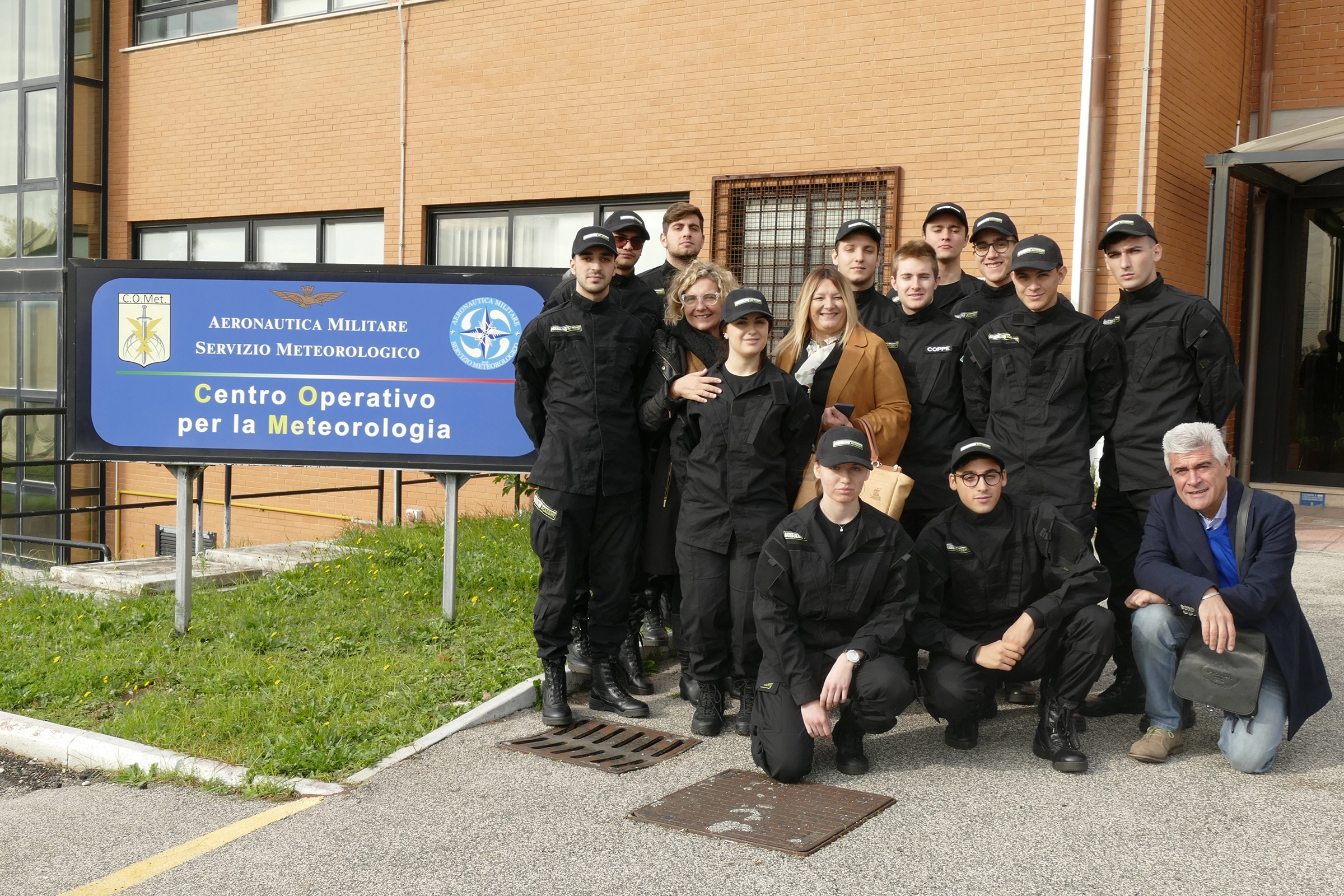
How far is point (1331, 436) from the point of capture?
11.4m

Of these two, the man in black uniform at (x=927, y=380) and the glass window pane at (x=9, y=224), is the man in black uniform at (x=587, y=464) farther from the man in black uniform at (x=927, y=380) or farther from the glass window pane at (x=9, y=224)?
the glass window pane at (x=9, y=224)

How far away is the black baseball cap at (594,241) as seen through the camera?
4.99m

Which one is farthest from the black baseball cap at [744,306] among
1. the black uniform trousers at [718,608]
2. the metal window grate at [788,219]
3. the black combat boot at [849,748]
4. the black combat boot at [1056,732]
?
the metal window grate at [788,219]

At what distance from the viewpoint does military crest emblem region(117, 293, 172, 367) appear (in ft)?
21.4

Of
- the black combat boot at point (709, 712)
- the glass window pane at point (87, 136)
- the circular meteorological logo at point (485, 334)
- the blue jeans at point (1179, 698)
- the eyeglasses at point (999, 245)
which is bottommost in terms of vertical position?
the black combat boot at point (709, 712)

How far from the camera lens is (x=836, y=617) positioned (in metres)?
4.46

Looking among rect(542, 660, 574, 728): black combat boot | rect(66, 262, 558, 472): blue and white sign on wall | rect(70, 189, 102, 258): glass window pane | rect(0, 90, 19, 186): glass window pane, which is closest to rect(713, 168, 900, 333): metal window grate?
rect(66, 262, 558, 472): blue and white sign on wall

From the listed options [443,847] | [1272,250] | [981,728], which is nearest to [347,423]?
[443,847]

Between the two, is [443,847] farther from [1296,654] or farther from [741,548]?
[1296,654]

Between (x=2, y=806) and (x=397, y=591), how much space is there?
2846 mm

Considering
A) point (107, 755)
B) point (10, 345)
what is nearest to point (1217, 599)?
point (107, 755)

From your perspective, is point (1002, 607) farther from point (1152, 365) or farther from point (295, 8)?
point (295, 8)

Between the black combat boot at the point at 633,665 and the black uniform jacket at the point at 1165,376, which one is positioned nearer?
the black uniform jacket at the point at 1165,376

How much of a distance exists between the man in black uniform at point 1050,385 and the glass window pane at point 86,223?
1394cm
